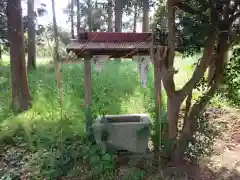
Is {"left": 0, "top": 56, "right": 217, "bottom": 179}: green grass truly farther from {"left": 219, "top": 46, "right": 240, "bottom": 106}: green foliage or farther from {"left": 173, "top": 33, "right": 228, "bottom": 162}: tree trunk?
{"left": 219, "top": 46, "right": 240, "bottom": 106}: green foliage

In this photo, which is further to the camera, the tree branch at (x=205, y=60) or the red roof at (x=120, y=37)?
the red roof at (x=120, y=37)

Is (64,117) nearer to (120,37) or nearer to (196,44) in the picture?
(120,37)

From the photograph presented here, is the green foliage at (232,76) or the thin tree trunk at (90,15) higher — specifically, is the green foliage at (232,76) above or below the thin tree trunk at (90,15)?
below

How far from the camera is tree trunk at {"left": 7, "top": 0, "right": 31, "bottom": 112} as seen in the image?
20.6ft

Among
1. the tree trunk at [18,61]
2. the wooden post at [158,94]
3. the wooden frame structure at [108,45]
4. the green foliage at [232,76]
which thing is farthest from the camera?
the tree trunk at [18,61]

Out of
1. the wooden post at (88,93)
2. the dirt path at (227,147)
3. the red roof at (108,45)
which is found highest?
the red roof at (108,45)

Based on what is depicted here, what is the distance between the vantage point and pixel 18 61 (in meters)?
6.41

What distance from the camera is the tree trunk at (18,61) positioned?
628cm

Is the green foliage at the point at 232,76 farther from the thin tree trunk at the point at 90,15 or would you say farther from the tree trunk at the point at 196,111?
the thin tree trunk at the point at 90,15

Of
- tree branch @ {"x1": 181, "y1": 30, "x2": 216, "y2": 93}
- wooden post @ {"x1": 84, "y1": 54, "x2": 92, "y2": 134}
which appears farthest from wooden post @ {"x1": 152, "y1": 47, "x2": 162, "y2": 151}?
wooden post @ {"x1": 84, "y1": 54, "x2": 92, "y2": 134}

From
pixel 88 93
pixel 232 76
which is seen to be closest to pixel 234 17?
pixel 232 76

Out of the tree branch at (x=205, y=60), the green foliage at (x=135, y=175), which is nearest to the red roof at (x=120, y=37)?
the tree branch at (x=205, y=60)

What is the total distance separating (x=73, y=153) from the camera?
156 inches

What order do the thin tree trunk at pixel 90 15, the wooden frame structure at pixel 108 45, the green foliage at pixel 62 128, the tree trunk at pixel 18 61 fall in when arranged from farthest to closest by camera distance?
the thin tree trunk at pixel 90 15 < the tree trunk at pixel 18 61 < the green foliage at pixel 62 128 < the wooden frame structure at pixel 108 45
